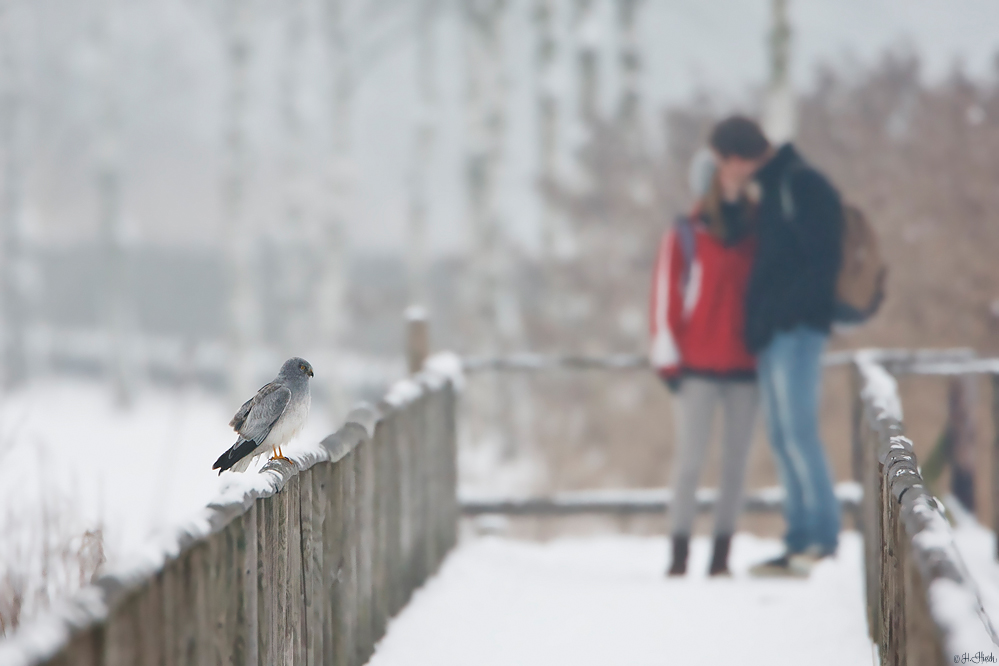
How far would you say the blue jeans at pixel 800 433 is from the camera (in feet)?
14.0

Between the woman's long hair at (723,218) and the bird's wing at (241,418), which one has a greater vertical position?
the woman's long hair at (723,218)

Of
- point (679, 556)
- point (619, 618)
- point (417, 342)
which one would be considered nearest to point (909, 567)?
point (619, 618)

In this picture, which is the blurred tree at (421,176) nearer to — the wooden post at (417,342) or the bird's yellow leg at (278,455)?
the wooden post at (417,342)

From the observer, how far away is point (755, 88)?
12914 mm

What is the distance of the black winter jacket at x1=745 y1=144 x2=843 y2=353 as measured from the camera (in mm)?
4172

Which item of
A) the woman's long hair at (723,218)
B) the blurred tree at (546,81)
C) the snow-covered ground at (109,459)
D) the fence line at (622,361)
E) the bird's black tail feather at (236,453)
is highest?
the blurred tree at (546,81)

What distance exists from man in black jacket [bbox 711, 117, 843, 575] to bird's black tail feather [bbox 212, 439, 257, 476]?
2298 millimetres

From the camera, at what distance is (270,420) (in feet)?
8.68

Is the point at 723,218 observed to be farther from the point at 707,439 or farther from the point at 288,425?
the point at 288,425

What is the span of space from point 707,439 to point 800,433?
1.34 feet

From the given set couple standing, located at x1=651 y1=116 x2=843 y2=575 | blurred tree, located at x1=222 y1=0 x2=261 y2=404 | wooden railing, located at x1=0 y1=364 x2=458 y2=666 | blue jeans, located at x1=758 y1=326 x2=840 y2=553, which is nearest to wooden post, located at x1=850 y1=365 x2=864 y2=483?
blue jeans, located at x1=758 y1=326 x2=840 y2=553

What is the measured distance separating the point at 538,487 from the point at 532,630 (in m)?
7.32

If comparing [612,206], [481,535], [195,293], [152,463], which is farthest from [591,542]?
[195,293]

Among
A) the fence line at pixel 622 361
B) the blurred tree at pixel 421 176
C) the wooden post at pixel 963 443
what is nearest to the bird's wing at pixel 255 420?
the fence line at pixel 622 361
